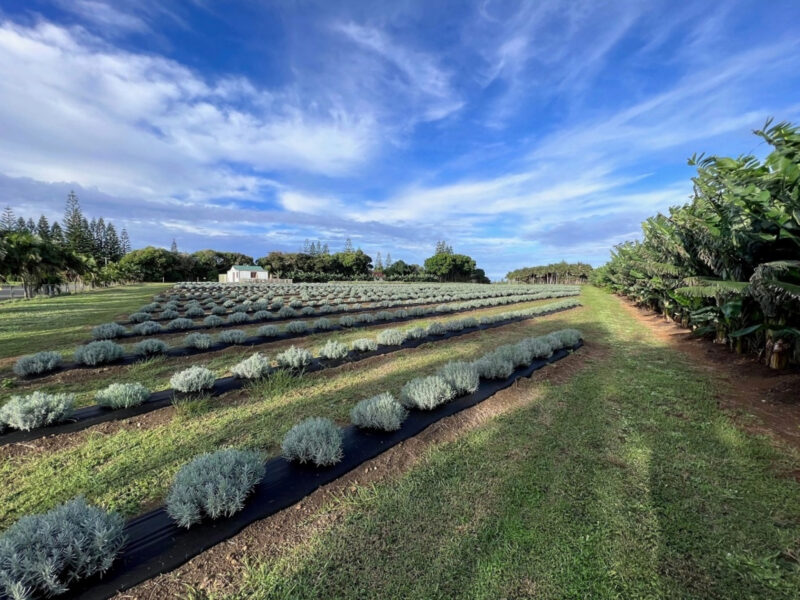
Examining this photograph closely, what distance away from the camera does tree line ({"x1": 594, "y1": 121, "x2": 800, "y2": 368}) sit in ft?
13.5

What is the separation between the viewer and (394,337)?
786cm

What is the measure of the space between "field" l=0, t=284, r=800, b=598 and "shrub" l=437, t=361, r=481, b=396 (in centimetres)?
32

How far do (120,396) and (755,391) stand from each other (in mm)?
9541

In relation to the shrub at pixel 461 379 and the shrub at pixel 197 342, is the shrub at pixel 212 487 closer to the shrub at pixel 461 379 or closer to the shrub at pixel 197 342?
the shrub at pixel 461 379

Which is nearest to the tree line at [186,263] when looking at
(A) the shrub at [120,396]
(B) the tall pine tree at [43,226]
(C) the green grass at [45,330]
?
(B) the tall pine tree at [43,226]

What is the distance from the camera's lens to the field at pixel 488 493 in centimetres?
201

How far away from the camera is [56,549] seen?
1.83 m

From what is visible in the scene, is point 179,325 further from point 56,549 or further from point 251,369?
point 56,549

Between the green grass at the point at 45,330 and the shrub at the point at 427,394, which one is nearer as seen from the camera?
the shrub at the point at 427,394

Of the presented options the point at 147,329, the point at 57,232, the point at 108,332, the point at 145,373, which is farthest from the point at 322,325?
the point at 57,232

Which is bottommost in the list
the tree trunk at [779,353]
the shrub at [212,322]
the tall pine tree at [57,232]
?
the shrub at [212,322]

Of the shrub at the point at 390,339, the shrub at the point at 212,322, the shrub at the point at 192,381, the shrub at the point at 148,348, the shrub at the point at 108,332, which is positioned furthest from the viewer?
the shrub at the point at 212,322

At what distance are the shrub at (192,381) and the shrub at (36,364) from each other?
2.96m

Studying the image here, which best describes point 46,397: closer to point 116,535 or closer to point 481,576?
point 116,535
